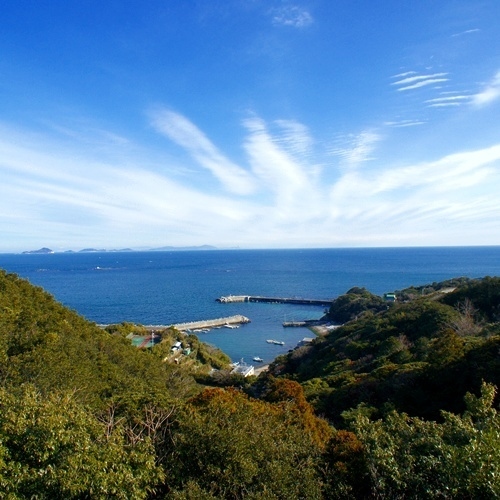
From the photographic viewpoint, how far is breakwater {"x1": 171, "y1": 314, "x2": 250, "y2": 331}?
5547 centimetres

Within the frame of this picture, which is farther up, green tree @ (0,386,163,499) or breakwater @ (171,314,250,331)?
green tree @ (0,386,163,499)

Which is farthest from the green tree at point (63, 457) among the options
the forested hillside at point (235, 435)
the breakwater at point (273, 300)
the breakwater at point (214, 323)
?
the breakwater at point (273, 300)

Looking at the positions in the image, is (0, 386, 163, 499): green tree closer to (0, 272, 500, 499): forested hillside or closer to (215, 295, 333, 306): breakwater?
(0, 272, 500, 499): forested hillside

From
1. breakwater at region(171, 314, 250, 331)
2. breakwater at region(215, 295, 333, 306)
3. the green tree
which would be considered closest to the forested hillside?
the green tree

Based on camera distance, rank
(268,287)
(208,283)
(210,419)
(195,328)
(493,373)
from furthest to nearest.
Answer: (208,283), (268,287), (195,328), (493,373), (210,419)

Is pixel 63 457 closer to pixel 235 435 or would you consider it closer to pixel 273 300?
pixel 235 435

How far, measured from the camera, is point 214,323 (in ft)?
195

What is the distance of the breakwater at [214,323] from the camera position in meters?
55.5

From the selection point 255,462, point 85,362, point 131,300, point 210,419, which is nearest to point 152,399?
point 210,419

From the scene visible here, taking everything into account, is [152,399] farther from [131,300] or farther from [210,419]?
[131,300]

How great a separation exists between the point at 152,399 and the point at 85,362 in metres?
6.13

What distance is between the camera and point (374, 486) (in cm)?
723

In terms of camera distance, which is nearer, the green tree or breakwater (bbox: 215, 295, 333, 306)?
the green tree

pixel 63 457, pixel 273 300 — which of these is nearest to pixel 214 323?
pixel 273 300
